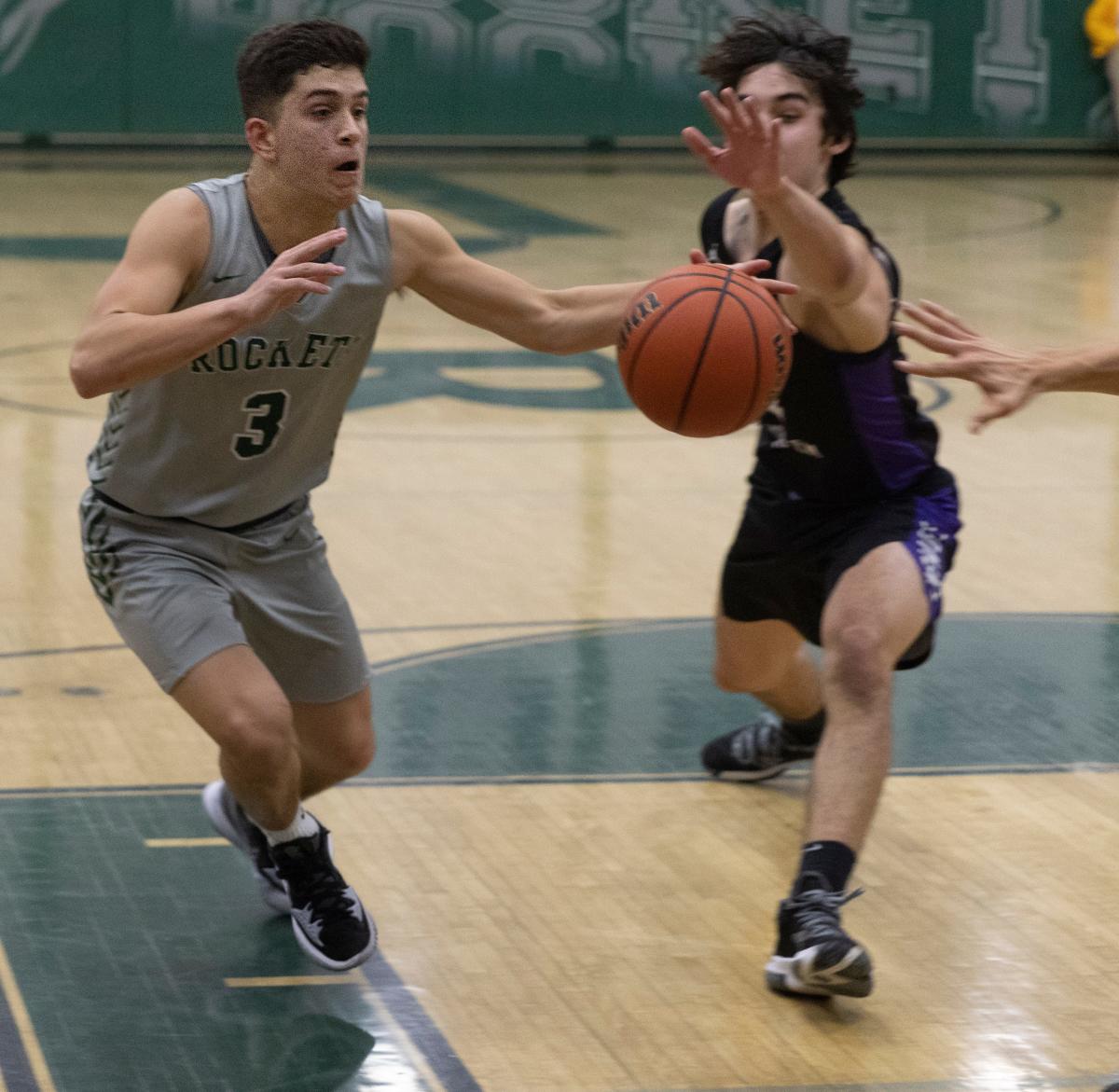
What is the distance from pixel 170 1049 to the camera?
4023 mm

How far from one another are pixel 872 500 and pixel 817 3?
1763 centimetres

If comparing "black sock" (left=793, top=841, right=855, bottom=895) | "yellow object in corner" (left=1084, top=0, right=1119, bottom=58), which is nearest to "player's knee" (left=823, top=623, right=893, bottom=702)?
"black sock" (left=793, top=841, right=855, bottom=895)

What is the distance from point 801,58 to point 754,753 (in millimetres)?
1807

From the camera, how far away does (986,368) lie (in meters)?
4.46

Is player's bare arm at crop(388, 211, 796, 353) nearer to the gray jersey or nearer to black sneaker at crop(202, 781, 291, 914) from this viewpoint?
the gray jersey

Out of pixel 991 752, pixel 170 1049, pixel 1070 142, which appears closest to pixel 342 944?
pixel 170 1049

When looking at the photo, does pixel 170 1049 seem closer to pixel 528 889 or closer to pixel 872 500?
pixel 528 889

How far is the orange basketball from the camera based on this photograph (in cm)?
457

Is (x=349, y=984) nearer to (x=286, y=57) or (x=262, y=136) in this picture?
(x=262, y=136)

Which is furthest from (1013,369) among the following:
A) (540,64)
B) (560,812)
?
(540,64)

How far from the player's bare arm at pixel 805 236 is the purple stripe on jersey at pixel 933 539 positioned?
40cm

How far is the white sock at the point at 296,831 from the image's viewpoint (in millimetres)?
4484

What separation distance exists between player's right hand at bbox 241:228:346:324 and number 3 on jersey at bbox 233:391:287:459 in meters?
0.37

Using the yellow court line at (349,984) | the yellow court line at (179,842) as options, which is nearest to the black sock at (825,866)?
the yellow court line at (349,984)
